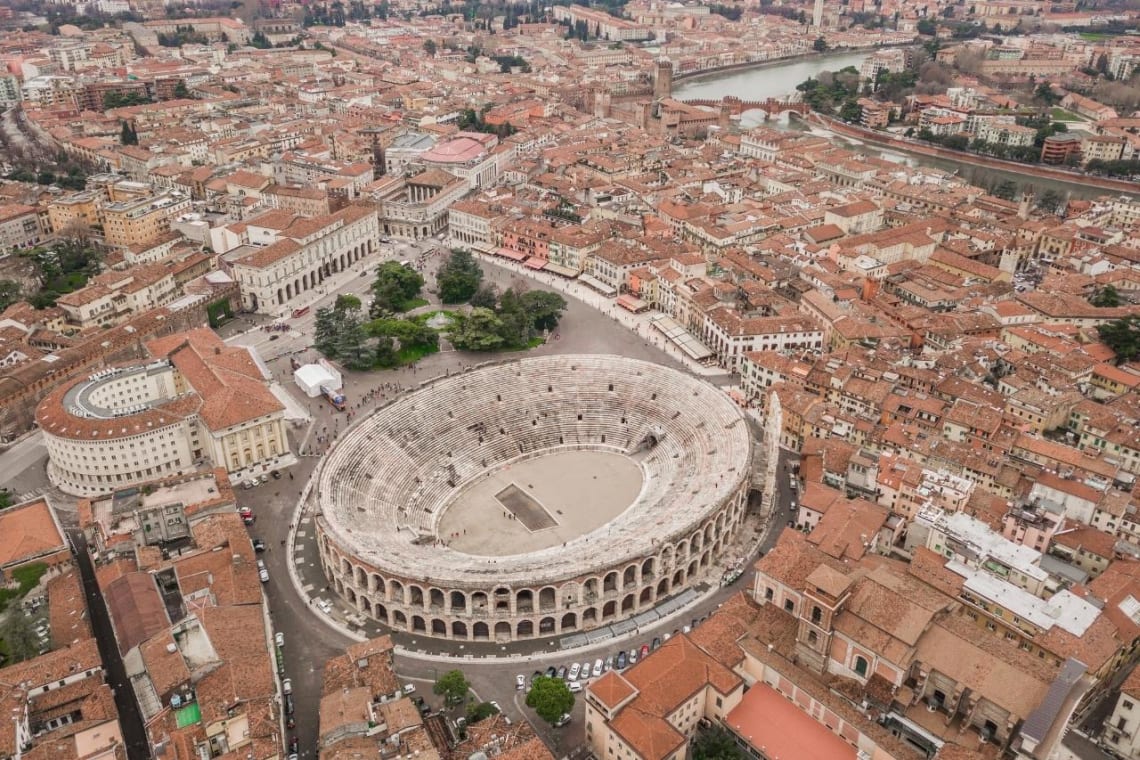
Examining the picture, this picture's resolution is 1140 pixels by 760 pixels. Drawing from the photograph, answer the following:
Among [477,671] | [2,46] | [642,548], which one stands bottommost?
[477,671]

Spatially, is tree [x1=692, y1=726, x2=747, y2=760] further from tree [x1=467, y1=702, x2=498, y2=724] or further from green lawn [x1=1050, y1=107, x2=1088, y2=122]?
green lawn [x1=1050, y1=107, x2=1088, y2=122]

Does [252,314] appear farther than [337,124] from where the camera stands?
No

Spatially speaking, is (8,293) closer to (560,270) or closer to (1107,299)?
(560,270)

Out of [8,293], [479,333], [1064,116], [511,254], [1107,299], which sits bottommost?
[511,254]

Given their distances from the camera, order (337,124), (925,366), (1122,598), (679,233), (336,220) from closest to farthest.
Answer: (1122,598) → (925,366) → (336,220) → (679,233) → (337,124)

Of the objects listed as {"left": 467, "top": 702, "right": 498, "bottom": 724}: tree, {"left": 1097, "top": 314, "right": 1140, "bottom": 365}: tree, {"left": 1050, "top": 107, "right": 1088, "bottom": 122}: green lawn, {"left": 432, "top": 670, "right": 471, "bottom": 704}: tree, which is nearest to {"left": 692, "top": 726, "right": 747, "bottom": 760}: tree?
{"left": 467, "top": 702, "right": 498, "bottom": 724}: tree

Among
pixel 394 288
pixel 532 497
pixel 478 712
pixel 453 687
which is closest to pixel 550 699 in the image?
pixel 478 712

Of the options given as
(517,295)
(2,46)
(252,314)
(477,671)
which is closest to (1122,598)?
(477,671)

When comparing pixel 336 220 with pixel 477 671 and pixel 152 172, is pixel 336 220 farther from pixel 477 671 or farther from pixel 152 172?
pixel 477 671
